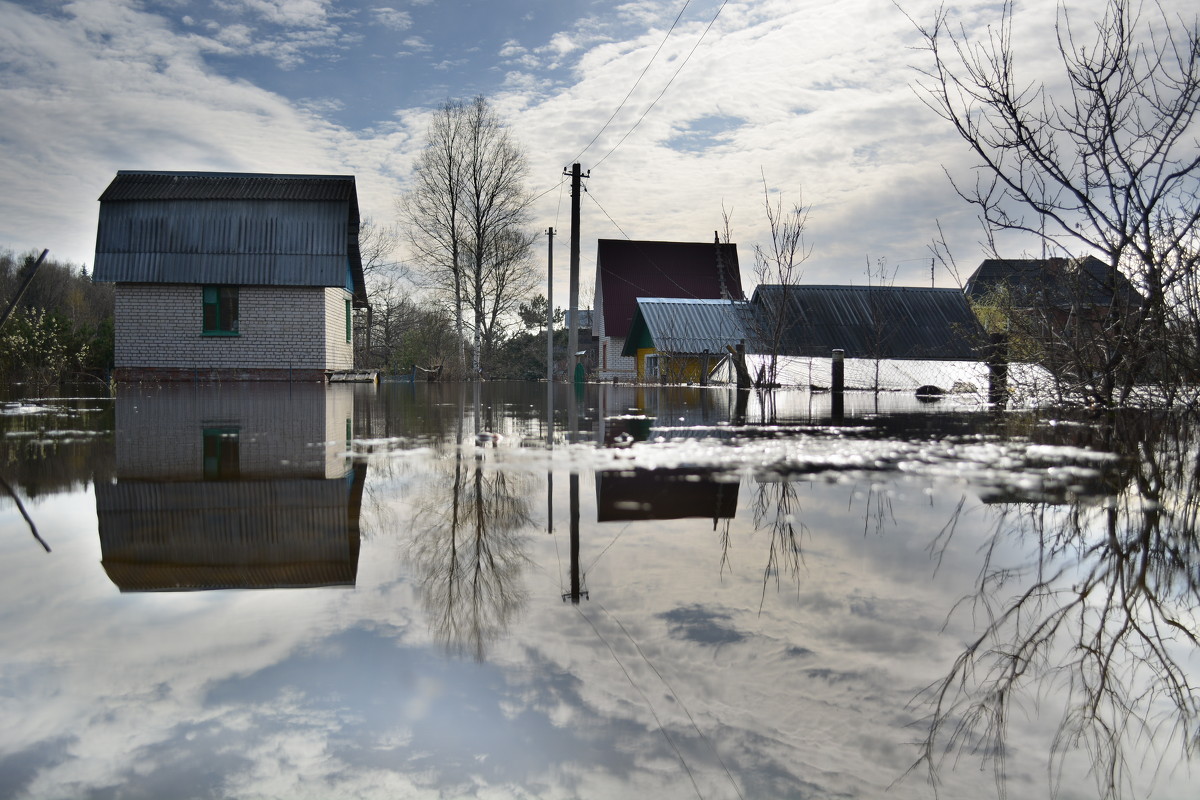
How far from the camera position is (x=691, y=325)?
31734 mm

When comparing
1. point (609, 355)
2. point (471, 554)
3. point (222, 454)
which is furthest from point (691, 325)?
point (471, 554)

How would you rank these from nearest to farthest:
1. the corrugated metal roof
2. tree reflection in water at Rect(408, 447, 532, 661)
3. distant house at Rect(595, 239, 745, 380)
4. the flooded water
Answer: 1. the flooded water
2. tree reflection in water at Rect(408, 447, 532, 661)
3. the corrugated metal roof
4. distant house at Rect(595, 239, 745, 380)

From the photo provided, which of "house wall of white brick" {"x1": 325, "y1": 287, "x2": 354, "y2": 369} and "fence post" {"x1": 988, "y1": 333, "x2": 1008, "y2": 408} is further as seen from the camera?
"house wall of white brick" {"x1": 325, "y1": 287, "x2": 354, "y2": 369}

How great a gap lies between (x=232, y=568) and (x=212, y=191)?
84.4ft

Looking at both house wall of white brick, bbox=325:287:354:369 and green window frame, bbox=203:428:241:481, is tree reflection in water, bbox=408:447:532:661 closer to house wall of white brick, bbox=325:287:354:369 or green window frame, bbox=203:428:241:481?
green window frame, bbox=203:428:241:481

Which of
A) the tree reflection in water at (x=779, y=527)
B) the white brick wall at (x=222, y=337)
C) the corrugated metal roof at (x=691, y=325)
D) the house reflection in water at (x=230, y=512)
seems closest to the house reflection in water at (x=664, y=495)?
the tree reflection in water at (x=779, y=527)

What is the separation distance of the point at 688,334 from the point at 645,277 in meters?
15.3

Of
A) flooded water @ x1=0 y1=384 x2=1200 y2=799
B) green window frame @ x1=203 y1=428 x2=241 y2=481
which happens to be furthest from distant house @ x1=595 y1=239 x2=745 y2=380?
flooded water @ x1=0 y1=384 x2=1200 y2=799

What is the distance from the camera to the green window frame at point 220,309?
24.9m

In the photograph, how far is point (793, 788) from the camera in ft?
4.93

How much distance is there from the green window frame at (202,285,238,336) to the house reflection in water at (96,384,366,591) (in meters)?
18.7

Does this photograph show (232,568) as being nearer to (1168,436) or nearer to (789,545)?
(789,545)

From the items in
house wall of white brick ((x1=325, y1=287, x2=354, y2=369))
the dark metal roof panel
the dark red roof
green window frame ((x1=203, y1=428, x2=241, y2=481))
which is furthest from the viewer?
the dark red roof

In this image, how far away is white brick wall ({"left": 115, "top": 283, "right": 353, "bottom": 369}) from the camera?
24578 mm
